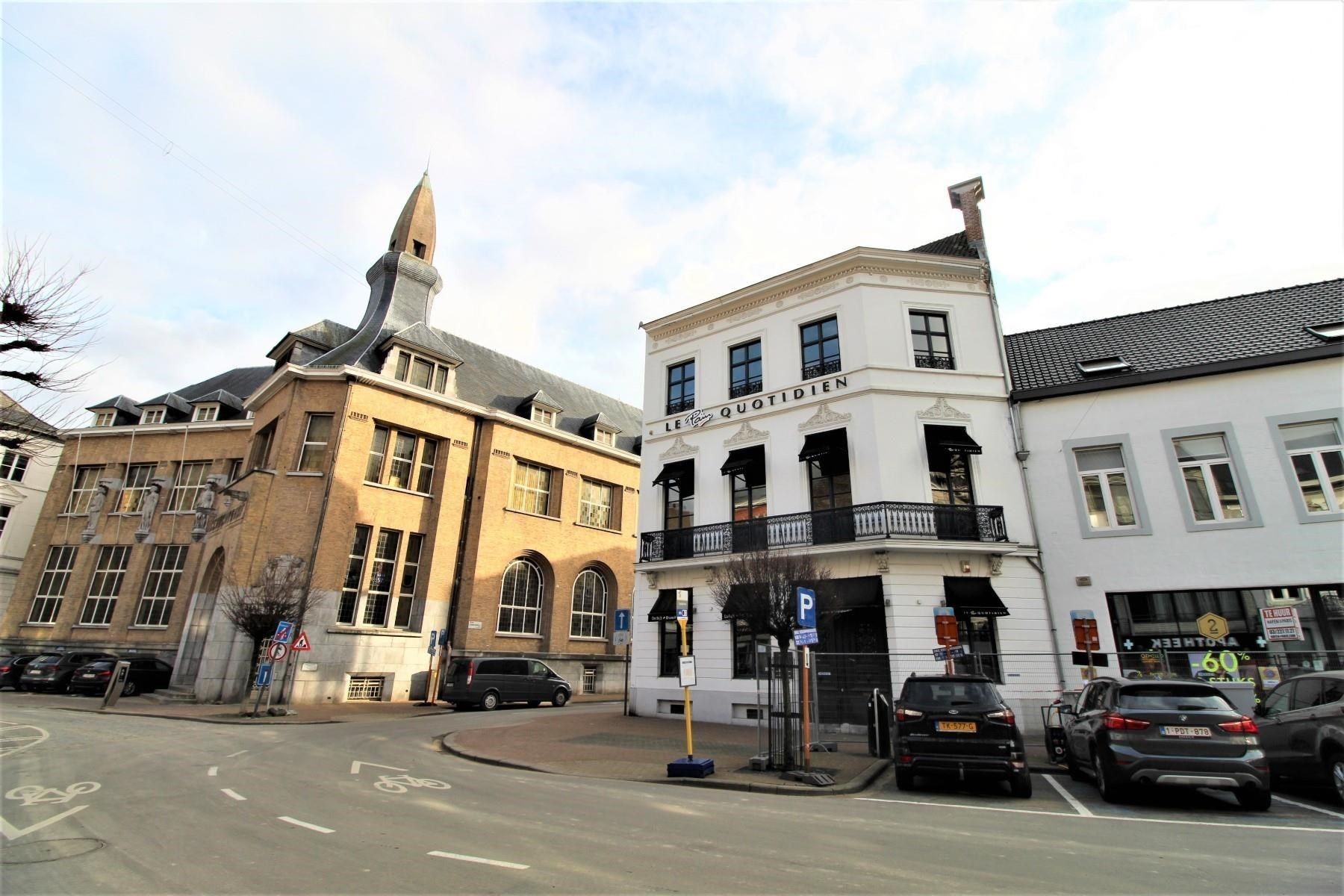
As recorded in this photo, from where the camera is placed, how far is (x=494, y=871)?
4.94m

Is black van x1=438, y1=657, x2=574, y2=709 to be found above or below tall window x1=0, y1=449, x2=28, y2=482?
below

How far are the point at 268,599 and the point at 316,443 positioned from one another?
7.70 metres

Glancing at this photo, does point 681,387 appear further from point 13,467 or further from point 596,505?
point 13,467

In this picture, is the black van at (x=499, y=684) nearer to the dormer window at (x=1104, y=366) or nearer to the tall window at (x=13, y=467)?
the dormer window at (x=1104, y=366)

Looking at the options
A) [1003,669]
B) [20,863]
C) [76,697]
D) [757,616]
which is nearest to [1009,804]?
[757,616]

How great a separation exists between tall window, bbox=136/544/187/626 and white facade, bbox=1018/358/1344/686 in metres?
35.5

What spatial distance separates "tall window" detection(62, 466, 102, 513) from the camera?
1309 inches

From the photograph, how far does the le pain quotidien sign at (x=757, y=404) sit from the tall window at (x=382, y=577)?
13.6m

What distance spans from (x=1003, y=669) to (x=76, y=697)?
1218 inches

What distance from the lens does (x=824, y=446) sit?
1762 centimetres

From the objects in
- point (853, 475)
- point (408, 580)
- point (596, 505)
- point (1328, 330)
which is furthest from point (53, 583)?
point (1328, 330)

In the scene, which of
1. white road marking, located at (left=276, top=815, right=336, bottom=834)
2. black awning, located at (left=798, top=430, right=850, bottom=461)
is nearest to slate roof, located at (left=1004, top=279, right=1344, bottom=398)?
black awning, located at (left=798, top=430, right=850, bottom=461)

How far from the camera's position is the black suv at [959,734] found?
851cm

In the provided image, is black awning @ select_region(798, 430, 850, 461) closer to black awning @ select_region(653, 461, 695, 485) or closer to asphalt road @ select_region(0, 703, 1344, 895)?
black awning @ select_region(653, 461, 695, 485)
